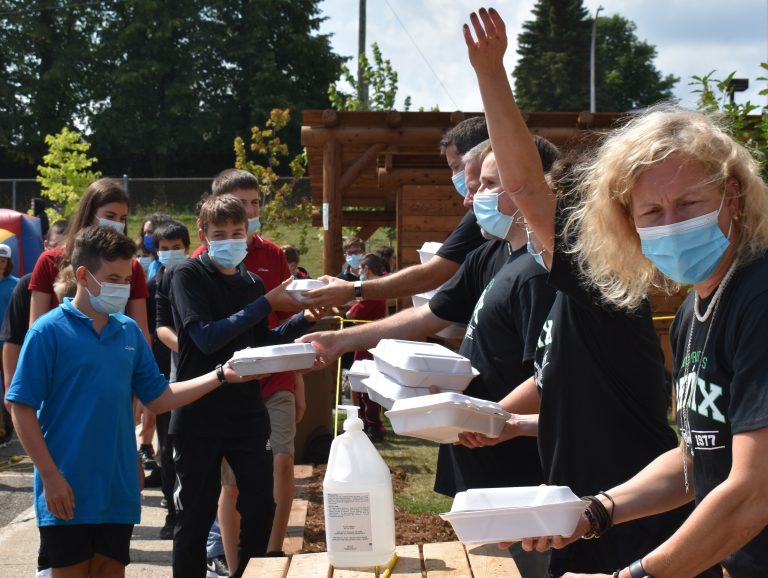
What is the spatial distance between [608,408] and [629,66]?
7142 cm

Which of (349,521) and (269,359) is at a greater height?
(269,359)

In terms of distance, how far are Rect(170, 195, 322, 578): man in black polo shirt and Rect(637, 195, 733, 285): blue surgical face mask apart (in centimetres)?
232

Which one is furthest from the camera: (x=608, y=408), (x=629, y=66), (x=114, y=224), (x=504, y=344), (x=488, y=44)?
(x=629, y=66)

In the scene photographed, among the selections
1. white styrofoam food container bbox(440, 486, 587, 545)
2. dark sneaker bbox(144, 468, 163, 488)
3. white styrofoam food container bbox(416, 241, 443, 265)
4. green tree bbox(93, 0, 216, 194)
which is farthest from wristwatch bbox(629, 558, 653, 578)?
green tree bbox(93, 0, 216, 194)

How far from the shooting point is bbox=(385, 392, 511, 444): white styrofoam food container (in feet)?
6.64

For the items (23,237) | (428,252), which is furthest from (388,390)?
(23,237)

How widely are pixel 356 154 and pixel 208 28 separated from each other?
3562cm

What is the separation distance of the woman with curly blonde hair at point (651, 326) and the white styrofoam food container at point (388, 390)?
394mm

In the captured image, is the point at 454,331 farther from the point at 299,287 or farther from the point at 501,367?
the point at 501,367

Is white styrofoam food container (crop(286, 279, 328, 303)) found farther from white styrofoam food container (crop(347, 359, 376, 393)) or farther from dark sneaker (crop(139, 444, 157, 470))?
dark sneaker (crop(139, 444, 157, 470))

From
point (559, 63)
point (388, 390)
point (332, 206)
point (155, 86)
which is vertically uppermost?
point (559, 63)

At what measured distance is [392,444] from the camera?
316 inches

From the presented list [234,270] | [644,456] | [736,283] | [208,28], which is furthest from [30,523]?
[208,28]

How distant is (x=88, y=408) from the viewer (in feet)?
9.82
